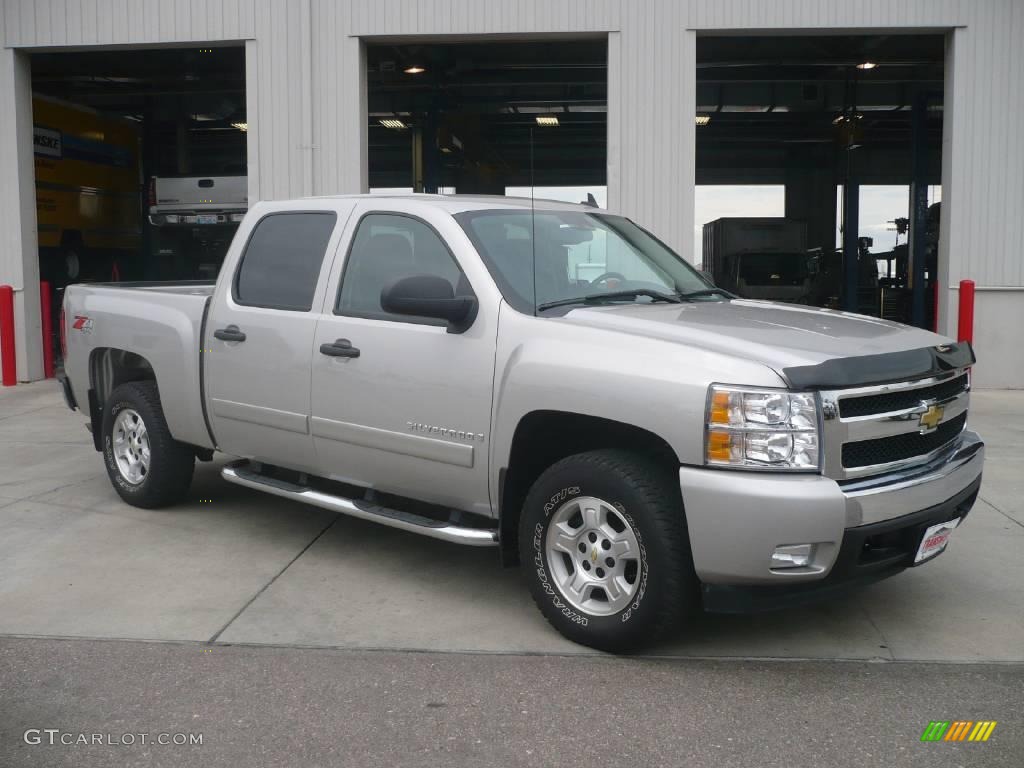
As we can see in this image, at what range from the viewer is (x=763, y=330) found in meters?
4.43

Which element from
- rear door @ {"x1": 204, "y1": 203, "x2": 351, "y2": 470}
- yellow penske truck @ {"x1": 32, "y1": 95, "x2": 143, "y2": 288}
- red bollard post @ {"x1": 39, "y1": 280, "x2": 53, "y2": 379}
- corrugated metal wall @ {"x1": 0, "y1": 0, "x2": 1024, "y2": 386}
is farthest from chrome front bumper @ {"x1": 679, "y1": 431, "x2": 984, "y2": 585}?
yellow penske truck @ {"x1": 32, "y1": 95, "x2": 143, "y2": 288}

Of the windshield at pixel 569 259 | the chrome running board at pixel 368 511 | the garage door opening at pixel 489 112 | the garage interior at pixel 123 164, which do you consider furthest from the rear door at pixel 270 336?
the garage interior at pixel 123 164

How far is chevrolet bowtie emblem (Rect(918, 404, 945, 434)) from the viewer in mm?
4316

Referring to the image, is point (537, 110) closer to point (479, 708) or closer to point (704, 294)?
point (704, 294)

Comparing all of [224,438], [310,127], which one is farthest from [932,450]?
[310,127]

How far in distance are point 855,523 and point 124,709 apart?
8.75ft

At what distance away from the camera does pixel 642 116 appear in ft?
40.8

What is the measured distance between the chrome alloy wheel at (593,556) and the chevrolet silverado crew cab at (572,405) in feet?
0.04

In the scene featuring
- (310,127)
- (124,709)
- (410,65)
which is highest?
(410,65)

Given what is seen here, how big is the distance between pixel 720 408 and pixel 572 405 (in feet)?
2.13

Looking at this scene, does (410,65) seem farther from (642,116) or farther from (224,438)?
(224,438)

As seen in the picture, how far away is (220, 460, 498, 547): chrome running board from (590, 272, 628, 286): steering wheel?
128 cm

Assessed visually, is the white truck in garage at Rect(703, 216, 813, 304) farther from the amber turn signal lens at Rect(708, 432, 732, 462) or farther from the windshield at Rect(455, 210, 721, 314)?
the amber turn signal lens at Rect(708, 432, 732, 462)

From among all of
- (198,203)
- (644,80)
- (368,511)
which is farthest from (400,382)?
(198,203)
